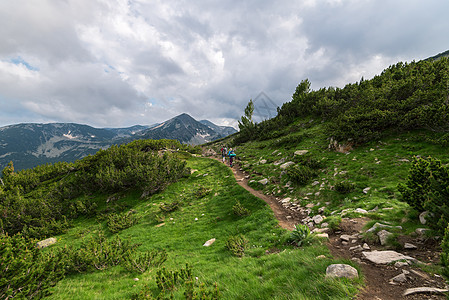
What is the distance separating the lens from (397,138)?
15445mm

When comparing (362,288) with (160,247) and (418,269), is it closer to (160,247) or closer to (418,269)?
(418,269)

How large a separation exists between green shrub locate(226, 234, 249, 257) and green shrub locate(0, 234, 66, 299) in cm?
800

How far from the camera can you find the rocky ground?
12.8 feet

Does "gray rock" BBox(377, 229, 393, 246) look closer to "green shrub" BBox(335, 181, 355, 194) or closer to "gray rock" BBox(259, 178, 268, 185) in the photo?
"green shrub" BBox(335, 181, 355, 194)

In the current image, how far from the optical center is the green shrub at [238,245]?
862 centimetres

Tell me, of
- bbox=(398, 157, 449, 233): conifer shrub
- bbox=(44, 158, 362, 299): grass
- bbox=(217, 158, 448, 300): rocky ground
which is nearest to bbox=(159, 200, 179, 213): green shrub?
bbox=(44, 158, 362, 299): grass

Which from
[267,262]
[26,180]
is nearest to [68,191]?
[26,180]

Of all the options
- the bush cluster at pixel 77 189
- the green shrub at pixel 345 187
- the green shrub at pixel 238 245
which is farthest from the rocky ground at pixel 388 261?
the bush cluster at pixel 77 189

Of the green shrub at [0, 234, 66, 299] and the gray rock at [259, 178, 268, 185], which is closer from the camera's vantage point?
the green shrub at [0, 234, 66, 299]

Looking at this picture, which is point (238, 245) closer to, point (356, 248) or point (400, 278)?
point (356, 248)

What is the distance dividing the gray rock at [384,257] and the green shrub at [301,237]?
6.96 ft

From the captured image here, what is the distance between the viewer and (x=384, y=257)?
5.36 m

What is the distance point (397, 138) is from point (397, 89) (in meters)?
10.3

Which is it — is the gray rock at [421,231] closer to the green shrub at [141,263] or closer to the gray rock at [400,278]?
the gray rock at [400,278]
